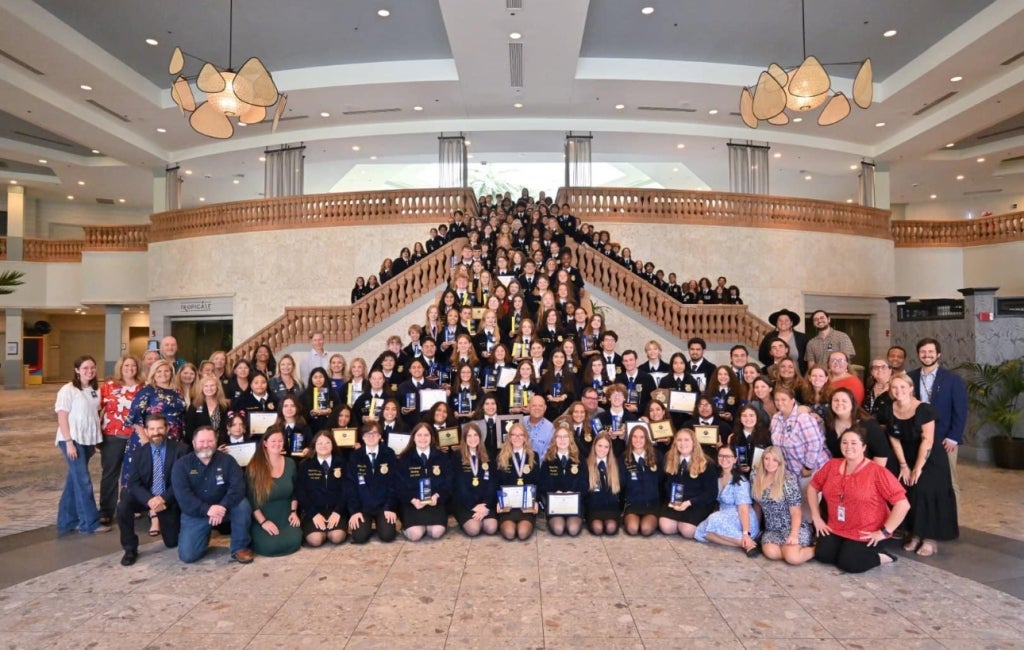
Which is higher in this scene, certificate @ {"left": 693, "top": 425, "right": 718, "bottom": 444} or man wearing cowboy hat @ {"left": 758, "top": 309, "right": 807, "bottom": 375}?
man wearing cowboy hat @ {"left": 758, "top": 309, "right": 807, "bottom": 375}

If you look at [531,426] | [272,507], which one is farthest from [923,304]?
[272,507]

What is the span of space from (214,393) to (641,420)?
15.0ft

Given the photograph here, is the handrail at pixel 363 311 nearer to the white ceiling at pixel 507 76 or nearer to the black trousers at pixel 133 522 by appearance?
the white ceiling at pixel 507 76

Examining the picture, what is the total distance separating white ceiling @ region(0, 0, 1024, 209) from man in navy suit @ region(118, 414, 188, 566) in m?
8.94

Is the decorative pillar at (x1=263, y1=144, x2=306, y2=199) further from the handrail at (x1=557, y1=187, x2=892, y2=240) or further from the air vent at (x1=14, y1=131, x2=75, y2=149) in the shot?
the handrail at (x1=557, y1=187, x2=892, y2=240)

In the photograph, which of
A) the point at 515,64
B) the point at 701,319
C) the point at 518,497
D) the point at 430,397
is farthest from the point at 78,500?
the point at 515,64

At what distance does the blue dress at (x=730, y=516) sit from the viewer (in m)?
5.20

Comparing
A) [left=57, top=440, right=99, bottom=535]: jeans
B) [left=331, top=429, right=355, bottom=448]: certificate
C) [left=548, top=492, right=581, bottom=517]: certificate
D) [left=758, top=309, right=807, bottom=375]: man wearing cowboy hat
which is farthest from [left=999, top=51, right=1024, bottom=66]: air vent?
[left=57, top=440, right=99, bottom=535]: jeans

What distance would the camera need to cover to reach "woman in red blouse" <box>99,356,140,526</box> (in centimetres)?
589

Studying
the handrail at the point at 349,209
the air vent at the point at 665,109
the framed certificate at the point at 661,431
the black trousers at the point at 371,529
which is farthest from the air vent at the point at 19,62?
the framed certificate at the point at 661,431

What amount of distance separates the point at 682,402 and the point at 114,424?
6193 millimetres

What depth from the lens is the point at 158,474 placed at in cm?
510

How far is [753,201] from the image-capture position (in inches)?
619

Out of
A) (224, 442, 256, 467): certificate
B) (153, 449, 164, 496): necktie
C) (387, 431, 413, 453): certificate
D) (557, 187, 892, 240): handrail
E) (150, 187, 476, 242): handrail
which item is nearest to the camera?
(153, 449, 164, 496): necktie
